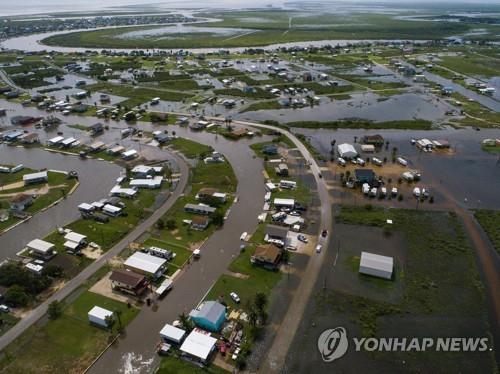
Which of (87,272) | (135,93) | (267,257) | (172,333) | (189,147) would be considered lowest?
(87,272)

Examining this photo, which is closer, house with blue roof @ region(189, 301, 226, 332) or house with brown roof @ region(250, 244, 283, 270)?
house with blue roof @ region(189, 301, 226, 332)

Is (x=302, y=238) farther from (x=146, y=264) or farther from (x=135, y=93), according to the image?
(x=135, y=93)

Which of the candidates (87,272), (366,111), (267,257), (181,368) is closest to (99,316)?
(87,272)

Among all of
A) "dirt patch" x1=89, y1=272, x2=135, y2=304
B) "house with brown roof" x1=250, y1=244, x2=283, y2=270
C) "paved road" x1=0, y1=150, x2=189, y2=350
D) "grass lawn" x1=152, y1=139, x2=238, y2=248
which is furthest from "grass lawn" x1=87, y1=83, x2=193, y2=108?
"house with brown roof" x1=250, y1=244, x2=283, y2=270

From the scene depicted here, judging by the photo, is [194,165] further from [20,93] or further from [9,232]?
[20,93]

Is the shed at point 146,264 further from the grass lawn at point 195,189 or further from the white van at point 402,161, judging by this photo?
the white van at point 402,161

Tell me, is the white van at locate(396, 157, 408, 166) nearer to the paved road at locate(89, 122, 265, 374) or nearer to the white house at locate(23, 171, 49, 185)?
the paved road at locate(89, 122, 265, 374)

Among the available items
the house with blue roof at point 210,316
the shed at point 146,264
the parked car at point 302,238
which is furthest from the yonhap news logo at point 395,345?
the shed at point 146,264
